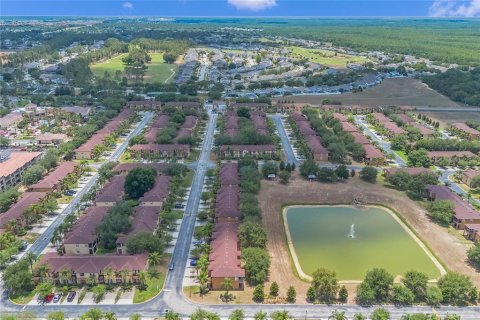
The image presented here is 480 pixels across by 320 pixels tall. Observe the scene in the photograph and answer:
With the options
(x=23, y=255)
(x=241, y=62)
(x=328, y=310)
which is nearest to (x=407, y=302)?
(x=328, y=310)

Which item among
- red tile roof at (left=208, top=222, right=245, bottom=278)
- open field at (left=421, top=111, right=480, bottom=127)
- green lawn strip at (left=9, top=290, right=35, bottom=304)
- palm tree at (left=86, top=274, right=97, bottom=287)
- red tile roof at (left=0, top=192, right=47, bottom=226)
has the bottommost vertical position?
green lawn strip at (left=9, top=290, right=35, bottom=304)

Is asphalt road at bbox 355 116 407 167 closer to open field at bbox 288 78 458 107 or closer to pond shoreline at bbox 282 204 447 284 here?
open field at bbox 288 78 458 107

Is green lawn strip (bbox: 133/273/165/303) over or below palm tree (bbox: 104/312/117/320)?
below

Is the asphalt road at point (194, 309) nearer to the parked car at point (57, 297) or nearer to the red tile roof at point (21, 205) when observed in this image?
the parked car at point (57, 297)

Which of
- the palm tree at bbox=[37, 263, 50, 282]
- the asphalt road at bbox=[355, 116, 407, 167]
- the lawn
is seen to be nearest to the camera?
the palm tree at bbox=[37, 263, 50, 282]

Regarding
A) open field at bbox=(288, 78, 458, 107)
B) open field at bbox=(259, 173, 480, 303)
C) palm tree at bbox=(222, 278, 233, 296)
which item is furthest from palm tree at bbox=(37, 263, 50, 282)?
open field at bbox=(288, 78, 458, 107)

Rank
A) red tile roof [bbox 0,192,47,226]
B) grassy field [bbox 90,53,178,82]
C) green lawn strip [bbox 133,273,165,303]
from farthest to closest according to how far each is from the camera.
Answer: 1. grassy field [bbox 90,53,178,82]
2. red tile roof [bbox 0,192,47,226]
3. green lawn strip [bbox 133,273,165,303]

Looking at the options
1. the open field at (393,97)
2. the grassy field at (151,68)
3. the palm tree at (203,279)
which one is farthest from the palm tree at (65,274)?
the grassy field at (151,68)
